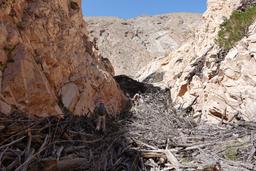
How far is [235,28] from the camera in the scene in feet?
52.3

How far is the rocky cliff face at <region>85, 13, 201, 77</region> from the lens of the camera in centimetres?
4125

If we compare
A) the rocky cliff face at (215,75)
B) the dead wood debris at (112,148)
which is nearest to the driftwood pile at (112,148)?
the dead wood debris at (112,148)

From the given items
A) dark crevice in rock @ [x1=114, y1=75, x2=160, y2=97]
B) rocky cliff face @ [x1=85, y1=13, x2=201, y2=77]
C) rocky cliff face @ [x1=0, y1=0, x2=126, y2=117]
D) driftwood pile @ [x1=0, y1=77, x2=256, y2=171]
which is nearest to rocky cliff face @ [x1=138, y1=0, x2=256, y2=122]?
dark crevice in rock @ [x1=114, y1=75, x2=160, y2=97]

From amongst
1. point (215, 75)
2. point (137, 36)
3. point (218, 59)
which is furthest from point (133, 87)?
point (137, 36)

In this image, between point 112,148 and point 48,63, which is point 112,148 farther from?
point 48,63

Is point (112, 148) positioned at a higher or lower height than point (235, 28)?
lower

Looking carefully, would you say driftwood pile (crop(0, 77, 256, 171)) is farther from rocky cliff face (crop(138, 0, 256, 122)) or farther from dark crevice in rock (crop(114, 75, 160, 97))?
dark crevice in rock (crop(114, 75, 160, 97))

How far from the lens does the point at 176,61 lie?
23.7m

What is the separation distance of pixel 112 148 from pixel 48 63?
497 cm

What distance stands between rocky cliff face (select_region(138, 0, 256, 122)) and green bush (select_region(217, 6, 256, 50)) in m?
0.41

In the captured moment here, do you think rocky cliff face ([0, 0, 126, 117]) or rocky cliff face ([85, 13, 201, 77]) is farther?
rocky cliff face ([85, 13, 201, 77])

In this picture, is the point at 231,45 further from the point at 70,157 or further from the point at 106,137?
the point at 70,157

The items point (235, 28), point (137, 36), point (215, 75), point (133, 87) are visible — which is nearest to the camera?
point (215, 75)

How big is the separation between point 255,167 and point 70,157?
2413 millimetres
